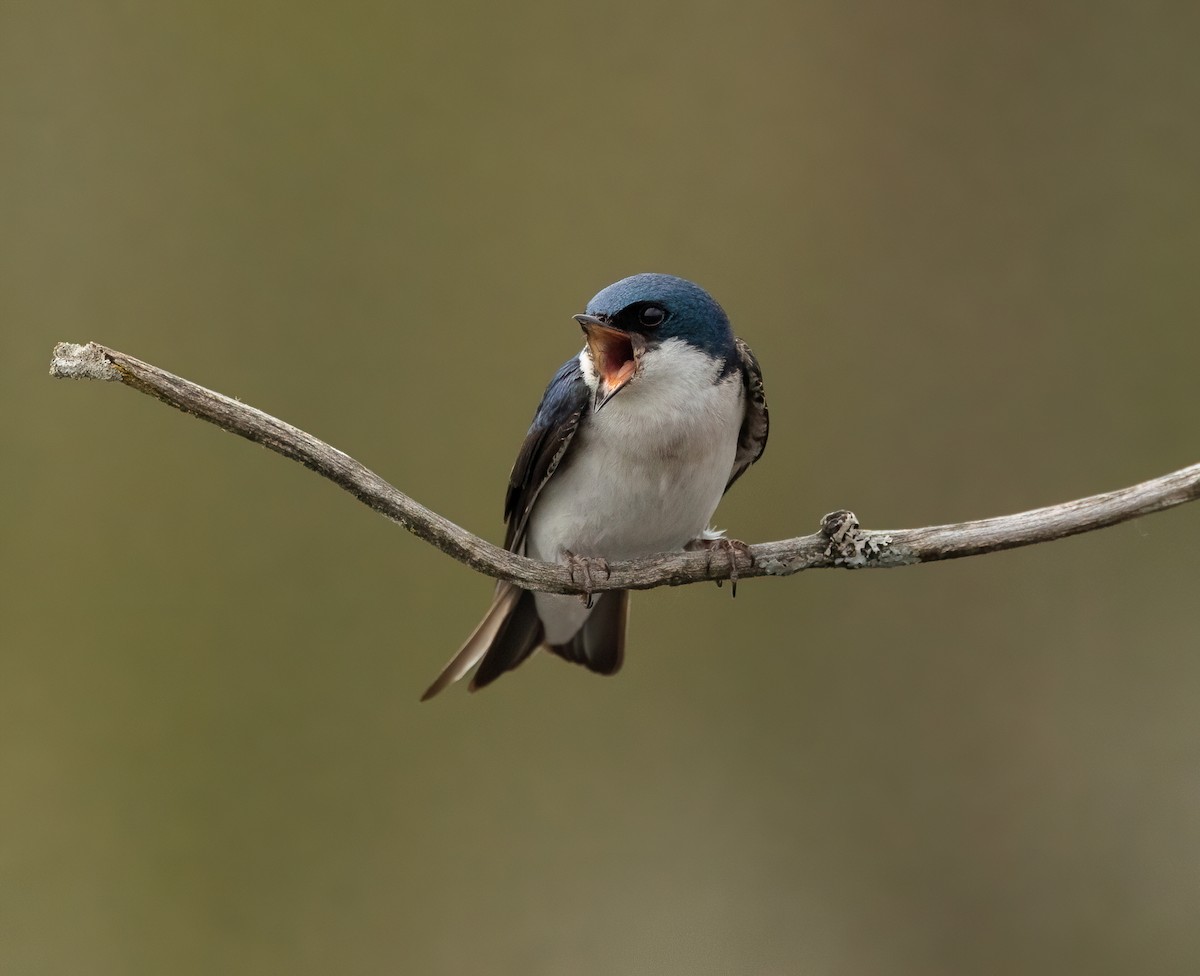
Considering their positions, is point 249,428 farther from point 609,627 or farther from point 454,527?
point 609,627

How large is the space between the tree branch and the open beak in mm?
202

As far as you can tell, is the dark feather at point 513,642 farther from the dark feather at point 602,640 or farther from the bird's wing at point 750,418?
the bird's wing at point 750,418

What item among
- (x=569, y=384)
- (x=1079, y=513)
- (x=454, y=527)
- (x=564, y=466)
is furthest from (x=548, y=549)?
(x=1079, y=513)

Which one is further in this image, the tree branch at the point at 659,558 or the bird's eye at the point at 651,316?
the bird's eye at the point at 651,316

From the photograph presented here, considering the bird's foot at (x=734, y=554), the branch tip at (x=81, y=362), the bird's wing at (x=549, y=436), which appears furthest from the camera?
the bird's wing at (x=549, y=436)

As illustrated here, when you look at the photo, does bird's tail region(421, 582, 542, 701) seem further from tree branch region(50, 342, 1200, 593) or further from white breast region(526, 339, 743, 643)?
tree branch region(50, 342, 1200, 593)

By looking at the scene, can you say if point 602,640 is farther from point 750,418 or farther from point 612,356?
point 612,356

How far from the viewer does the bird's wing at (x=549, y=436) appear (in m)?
1.47

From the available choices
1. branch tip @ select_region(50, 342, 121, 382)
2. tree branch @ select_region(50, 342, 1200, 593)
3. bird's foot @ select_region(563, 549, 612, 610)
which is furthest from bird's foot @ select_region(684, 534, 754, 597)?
branch tip @ select_region(50, 342, 121, 382)

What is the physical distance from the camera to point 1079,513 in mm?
1095

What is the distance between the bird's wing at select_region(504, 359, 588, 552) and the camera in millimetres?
1469

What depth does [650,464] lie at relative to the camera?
1.44 m

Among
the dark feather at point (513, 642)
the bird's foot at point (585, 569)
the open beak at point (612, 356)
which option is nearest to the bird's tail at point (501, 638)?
the dark feather at point (513, 642)

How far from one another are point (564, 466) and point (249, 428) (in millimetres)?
517
